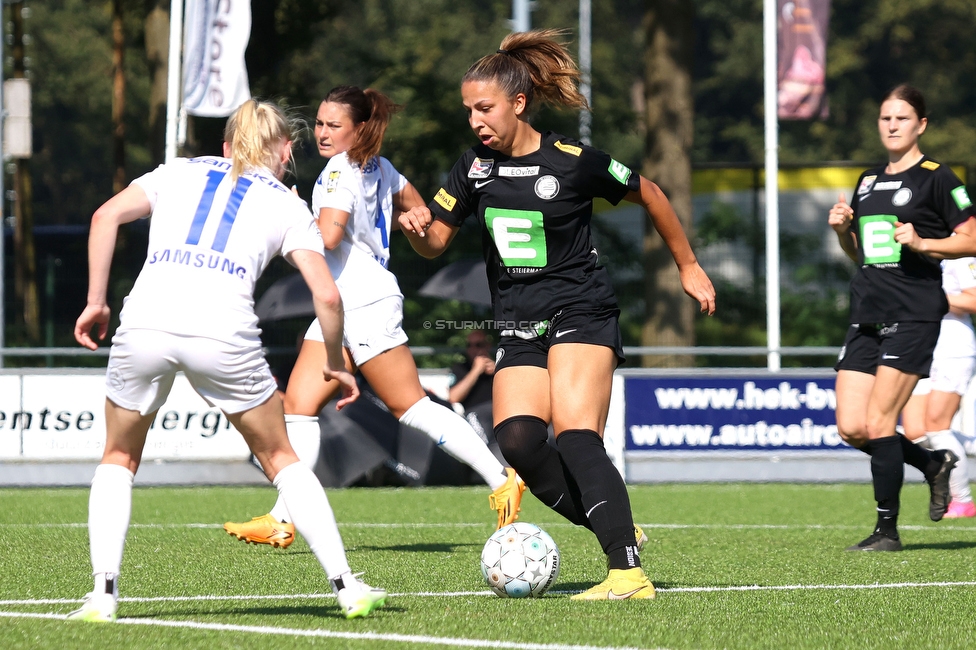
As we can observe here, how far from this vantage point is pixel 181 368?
461cm

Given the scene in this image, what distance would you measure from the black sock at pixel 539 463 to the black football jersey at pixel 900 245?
2.38 m

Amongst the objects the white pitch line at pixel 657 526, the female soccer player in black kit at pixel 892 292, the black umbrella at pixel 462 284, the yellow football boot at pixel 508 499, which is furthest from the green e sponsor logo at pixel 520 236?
the black umbrella at pixel 462 284

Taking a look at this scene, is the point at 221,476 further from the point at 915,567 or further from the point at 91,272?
the point at 91,272

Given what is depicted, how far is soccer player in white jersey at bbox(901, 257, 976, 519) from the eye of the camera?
9.51 metres

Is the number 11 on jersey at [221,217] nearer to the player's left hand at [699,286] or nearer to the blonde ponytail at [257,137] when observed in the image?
the blonde ponytail at [257,137]

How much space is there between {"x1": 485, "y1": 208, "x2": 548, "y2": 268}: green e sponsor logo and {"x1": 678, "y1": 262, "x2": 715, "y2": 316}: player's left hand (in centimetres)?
56

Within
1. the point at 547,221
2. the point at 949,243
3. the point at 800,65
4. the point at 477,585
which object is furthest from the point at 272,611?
the point at 800,65

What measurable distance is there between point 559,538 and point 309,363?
71.8 inches

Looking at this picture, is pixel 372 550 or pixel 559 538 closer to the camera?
pixel 372 550

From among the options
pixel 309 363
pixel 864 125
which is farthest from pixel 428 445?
pixel 864 125

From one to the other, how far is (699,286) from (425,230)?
1.09m

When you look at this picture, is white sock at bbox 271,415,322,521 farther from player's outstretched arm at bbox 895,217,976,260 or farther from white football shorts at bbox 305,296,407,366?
player's outstretched arm at bbox 895,217,976,260

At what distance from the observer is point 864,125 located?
50.3 metres

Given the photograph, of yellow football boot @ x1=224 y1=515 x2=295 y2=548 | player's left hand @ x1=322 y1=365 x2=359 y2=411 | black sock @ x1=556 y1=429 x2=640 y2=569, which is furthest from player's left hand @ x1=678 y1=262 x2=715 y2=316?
yellow football boot @ x1=224 y1=515 x2=295 y2=548
